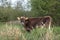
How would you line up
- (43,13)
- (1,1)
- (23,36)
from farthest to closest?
(1,1)
(43,13)
(23,36)

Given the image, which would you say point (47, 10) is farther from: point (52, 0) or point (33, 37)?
point (33, 37)

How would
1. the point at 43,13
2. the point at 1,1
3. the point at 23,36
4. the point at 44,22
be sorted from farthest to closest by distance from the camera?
1. the point at 1,1
2. the point at 43,13
3. the point at 44,22
4. the point at 23,36

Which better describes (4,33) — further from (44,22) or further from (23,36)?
(44,22)

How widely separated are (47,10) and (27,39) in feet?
57.7

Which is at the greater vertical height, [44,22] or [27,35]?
[27,35]

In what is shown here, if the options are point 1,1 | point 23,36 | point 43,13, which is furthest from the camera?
point 1,1

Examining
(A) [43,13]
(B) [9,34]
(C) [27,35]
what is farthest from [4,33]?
(A) [43,13]

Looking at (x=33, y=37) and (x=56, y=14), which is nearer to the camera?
(x=33, y=37)

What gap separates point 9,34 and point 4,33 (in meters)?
0.21

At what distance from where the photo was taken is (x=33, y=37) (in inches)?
354

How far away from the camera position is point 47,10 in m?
26.4

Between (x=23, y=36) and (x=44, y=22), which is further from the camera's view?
(x=44, y=22)

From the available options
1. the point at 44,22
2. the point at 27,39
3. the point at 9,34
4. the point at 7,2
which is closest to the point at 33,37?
the point at 27,39

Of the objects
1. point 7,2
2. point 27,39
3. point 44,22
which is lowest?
point 7,2
